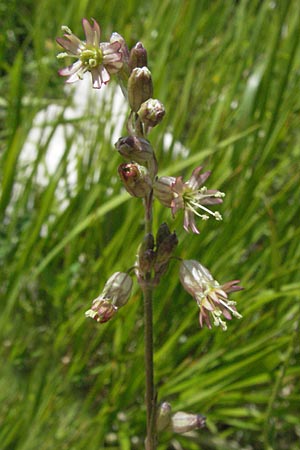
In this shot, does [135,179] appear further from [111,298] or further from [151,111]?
[111,298]

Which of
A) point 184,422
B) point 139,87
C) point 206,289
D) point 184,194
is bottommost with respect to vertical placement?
point 184,422

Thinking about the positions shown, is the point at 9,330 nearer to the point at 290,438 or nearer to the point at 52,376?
the point at 52,376

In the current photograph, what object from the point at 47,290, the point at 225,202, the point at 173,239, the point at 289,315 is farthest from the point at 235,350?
the point at 173,239

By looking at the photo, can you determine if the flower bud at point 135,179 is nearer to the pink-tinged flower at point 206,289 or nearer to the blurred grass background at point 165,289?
the pink-tinged flower at point 206,289

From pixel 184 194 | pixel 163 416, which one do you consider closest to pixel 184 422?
pixel 163 416

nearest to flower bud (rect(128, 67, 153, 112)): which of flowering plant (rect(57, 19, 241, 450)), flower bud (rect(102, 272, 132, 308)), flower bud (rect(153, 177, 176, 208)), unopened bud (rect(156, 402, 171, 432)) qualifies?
flowering plant (rect(57, 19, 241, 450))

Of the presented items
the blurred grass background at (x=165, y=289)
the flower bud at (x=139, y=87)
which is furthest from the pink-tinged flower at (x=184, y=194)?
the blurred grass background at (x=165, y=289)
